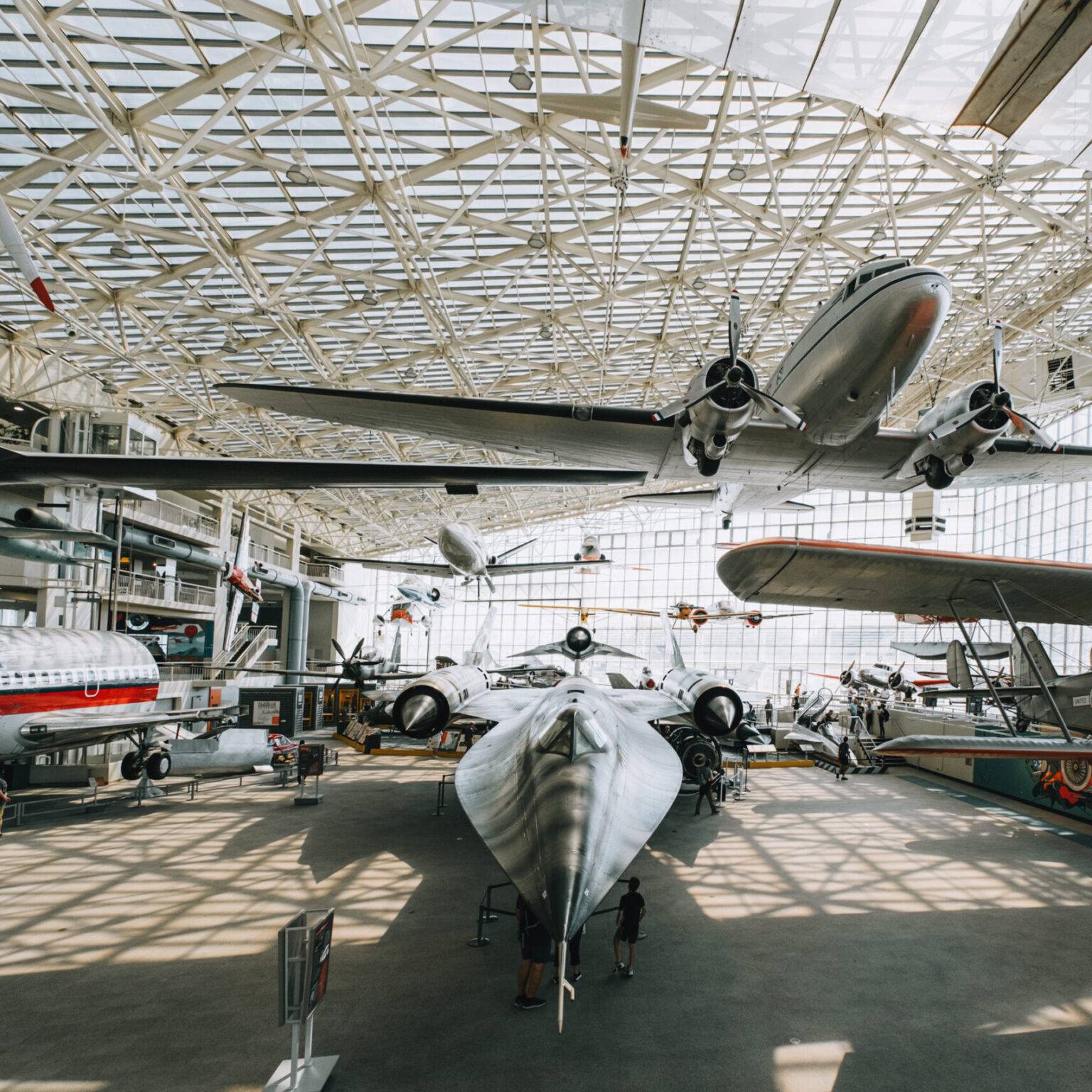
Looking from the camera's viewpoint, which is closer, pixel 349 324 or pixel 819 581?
pixel 819 581

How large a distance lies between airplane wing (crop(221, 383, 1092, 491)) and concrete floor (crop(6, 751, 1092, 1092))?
22.7 feet

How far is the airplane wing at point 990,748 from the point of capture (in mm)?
6539

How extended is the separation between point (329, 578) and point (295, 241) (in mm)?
32580

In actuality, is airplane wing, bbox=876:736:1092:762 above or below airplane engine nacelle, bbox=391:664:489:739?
above

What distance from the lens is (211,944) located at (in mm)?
7355

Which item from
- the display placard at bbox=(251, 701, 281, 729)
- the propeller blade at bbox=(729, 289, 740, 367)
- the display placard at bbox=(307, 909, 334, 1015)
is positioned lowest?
the display placard at bbox=(251, 701, 281, 729)

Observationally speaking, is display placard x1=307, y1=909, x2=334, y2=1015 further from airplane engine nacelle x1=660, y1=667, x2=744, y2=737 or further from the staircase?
the staircase

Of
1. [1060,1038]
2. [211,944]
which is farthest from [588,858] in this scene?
[211,944]

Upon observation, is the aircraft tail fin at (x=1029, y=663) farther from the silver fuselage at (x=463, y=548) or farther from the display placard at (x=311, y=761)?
the silver fuselage at (x=463, y=548)

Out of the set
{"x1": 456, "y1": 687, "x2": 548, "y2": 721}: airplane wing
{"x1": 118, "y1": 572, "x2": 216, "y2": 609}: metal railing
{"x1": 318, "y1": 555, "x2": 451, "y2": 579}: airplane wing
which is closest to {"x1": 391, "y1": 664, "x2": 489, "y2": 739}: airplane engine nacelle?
{"x1": 456, "y1": 687, "x2": 548, "y2": 721}: airplane wing

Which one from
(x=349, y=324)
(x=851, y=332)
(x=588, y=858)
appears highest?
(x=349, y=324)

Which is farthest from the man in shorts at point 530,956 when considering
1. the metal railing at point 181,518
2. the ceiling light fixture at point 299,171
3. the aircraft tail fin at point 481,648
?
the metal railing at point 181,518

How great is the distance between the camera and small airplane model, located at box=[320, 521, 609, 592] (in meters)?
21.9

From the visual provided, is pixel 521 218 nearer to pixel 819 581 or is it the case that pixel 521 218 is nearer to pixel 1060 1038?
pixel 819 581
